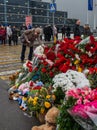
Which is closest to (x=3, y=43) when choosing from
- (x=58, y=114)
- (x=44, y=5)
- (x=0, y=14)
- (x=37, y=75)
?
(x=0, y=14)

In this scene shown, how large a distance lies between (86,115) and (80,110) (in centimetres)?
12

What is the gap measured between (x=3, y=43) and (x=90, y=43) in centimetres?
2612

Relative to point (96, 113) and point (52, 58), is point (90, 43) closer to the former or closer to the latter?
point (52, 58)

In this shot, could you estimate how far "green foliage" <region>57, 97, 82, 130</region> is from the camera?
4.79 metres

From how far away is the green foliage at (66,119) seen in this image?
189 inches

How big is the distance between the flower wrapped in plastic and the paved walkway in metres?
1.29

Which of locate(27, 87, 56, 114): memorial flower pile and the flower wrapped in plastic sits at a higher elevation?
the flower wrapped in plastic

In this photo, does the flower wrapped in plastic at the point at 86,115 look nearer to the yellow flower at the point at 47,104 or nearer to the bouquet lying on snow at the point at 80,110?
the bouquet lying on snow at the point at 80,110

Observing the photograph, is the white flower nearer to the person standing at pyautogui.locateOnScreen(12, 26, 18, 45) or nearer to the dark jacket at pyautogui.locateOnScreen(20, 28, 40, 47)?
the dark jacket at pyautogui.locateOnScreen(20, 28, 40, 47)

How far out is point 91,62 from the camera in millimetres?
7086

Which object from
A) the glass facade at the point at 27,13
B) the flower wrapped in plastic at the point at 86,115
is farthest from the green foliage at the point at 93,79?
the glass facade at the point at 27,13

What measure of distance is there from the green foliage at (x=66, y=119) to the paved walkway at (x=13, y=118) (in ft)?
3.08

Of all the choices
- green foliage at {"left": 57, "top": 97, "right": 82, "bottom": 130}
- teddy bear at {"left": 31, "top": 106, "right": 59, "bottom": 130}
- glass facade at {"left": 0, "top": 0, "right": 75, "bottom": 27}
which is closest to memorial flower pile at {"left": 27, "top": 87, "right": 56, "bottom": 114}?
teddy bear at {"left": 31, "top": 106, "right": 59, "bottom": 130}

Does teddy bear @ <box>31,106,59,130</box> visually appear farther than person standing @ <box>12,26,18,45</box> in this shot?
No
